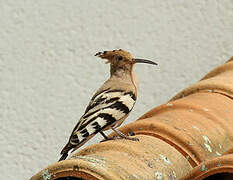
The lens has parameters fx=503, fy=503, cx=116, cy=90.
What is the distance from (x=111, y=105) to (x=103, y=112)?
0.06 ft

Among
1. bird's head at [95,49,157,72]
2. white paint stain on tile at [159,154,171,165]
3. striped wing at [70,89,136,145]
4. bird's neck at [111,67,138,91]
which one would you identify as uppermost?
bird's head at [95,49,157,72]

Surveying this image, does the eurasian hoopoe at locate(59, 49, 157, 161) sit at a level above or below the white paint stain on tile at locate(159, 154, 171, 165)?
above

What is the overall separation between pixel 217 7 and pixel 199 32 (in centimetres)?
11

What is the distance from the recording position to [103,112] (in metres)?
0.69

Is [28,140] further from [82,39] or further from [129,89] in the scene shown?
[129,89]

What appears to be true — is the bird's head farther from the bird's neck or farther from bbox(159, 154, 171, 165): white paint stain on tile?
bbox(159, 154, 171, 165): white paint stain on tile

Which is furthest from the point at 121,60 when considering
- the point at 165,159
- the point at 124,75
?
the point at 165,159

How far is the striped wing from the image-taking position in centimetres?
67

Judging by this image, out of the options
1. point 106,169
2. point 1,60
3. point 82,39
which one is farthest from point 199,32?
point 106,169

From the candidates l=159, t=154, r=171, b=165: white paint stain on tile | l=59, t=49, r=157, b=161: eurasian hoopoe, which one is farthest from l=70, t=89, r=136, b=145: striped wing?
l=159, t=154, r=171, b=165: white paint stain on tile

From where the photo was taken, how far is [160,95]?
157 cm

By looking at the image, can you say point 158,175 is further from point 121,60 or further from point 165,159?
point 121,60

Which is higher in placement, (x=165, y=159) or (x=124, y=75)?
(x=124, y=75)

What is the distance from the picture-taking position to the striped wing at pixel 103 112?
0.67 meters
